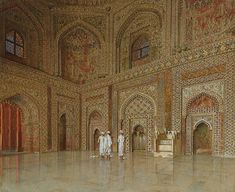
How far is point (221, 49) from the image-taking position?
10.3 meters

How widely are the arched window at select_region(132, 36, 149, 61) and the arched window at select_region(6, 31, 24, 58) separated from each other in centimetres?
593

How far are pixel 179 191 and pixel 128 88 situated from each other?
31.5 ft

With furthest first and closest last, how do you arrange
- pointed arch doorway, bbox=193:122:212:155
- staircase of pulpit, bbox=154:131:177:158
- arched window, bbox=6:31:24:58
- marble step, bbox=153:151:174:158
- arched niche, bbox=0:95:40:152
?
arched window, bbox=6:31:24:58
arched niche, bbox=0:95:40:152
pointed arch doorway, bbox=193:122:212:155
staircase of pulpit, bbox=154:131:177:158
marble step, bbox=153:151:174:158

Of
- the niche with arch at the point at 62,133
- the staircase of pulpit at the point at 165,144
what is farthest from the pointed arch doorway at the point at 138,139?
the niche with arch at the point at 62,133

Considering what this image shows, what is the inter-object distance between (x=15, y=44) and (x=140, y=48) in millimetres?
6471

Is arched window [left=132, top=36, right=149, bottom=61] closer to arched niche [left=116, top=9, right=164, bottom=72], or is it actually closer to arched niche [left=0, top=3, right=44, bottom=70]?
arched niche [left=116, top=9, right=164, bottom=72]

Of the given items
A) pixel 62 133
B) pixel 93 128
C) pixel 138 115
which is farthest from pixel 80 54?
pixel 138 115

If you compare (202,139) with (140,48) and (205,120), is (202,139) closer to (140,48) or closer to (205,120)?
(205,120)

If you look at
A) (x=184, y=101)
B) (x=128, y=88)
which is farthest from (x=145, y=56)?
(x=184, y=101)

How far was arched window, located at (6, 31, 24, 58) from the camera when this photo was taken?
13.3 metres

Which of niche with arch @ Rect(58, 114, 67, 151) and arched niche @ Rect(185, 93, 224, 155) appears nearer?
arched niche @ Rect(185, 93, 224, 155)

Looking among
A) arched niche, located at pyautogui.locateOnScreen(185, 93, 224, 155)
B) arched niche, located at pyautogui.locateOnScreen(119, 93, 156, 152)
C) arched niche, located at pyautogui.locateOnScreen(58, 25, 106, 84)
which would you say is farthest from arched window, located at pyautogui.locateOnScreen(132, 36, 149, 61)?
arched niche, located at pyautogui.locateOnScreen(185, 93, 224, 155)

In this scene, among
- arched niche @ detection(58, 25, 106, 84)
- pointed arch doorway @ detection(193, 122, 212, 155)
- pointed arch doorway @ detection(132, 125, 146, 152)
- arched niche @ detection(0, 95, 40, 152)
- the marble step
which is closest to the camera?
the marble step

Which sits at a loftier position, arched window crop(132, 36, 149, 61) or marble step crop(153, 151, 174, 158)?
arched window crop(132, 36, 149, 61)
